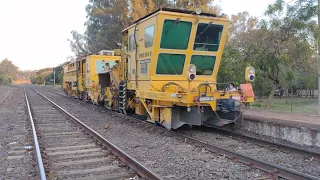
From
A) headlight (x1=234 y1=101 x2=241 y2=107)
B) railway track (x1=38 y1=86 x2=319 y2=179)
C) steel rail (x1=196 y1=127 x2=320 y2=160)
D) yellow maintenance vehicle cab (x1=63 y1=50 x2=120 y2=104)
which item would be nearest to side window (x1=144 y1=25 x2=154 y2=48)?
railway track (x1=38 y1=86 x2=319 y2=179)

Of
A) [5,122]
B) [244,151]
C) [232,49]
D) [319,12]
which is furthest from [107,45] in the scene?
[244,151]

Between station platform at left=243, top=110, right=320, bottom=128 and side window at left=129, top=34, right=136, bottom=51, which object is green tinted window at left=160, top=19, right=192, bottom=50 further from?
station platform at left=243, top=110, right=320, bottom=128

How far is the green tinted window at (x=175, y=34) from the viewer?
907 centimetres

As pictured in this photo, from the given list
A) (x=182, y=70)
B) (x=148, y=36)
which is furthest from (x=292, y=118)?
(x=148, y=36)

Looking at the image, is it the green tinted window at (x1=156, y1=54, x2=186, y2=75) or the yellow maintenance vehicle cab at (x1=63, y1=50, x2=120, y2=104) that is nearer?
the green tinted window at (x1=156, y1=54, x2=186, y2=75)

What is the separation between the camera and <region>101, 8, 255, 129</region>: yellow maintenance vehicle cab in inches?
328

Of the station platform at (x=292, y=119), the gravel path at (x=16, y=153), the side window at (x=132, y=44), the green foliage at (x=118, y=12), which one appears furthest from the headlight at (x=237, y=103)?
the green foliage at (x=118, y=12)

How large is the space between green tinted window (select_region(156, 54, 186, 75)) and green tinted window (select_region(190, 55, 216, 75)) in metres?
0.42

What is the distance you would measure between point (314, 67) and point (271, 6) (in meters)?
6.83

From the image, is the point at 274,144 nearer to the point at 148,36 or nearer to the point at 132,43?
the point at 148,36

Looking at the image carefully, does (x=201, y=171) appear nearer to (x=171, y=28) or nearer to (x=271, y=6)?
(x=171, y=28)

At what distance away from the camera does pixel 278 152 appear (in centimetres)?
688

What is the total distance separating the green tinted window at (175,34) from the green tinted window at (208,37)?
0.38 m

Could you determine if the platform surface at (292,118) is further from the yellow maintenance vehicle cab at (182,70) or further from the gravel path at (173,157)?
the gravel path at (173,157)
